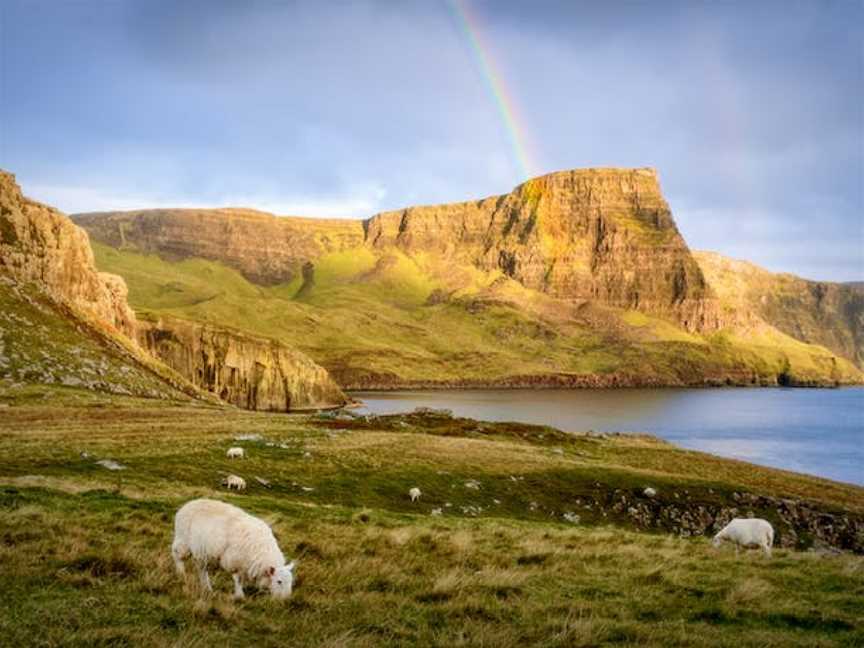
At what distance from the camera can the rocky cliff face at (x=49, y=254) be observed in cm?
9962

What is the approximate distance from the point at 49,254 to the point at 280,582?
111m

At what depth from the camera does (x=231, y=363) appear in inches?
6294

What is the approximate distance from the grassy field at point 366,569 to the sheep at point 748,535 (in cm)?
114

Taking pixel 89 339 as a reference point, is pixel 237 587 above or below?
below

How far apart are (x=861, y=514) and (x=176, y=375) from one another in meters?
93.7

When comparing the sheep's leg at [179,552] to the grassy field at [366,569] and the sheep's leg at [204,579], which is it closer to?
the grassy field at [366,569]

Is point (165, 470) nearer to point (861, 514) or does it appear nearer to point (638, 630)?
point (638, 630)

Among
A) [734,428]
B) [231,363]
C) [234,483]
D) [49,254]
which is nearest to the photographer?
[234,483]

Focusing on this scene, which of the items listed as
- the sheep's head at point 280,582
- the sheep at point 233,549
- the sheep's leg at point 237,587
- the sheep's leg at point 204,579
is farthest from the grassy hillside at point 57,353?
the sheep's head at point 280,582

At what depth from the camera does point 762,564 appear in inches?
779

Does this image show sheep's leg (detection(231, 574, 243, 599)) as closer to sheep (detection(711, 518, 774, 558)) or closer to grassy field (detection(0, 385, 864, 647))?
grassy field (detection(0, 385, 864, 647))

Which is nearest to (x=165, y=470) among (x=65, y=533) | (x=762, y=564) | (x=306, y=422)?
(x=65, y=533)

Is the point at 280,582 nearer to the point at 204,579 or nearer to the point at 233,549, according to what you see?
the point at 233,549

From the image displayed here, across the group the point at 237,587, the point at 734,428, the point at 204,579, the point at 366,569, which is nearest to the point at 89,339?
the point at 366,569
